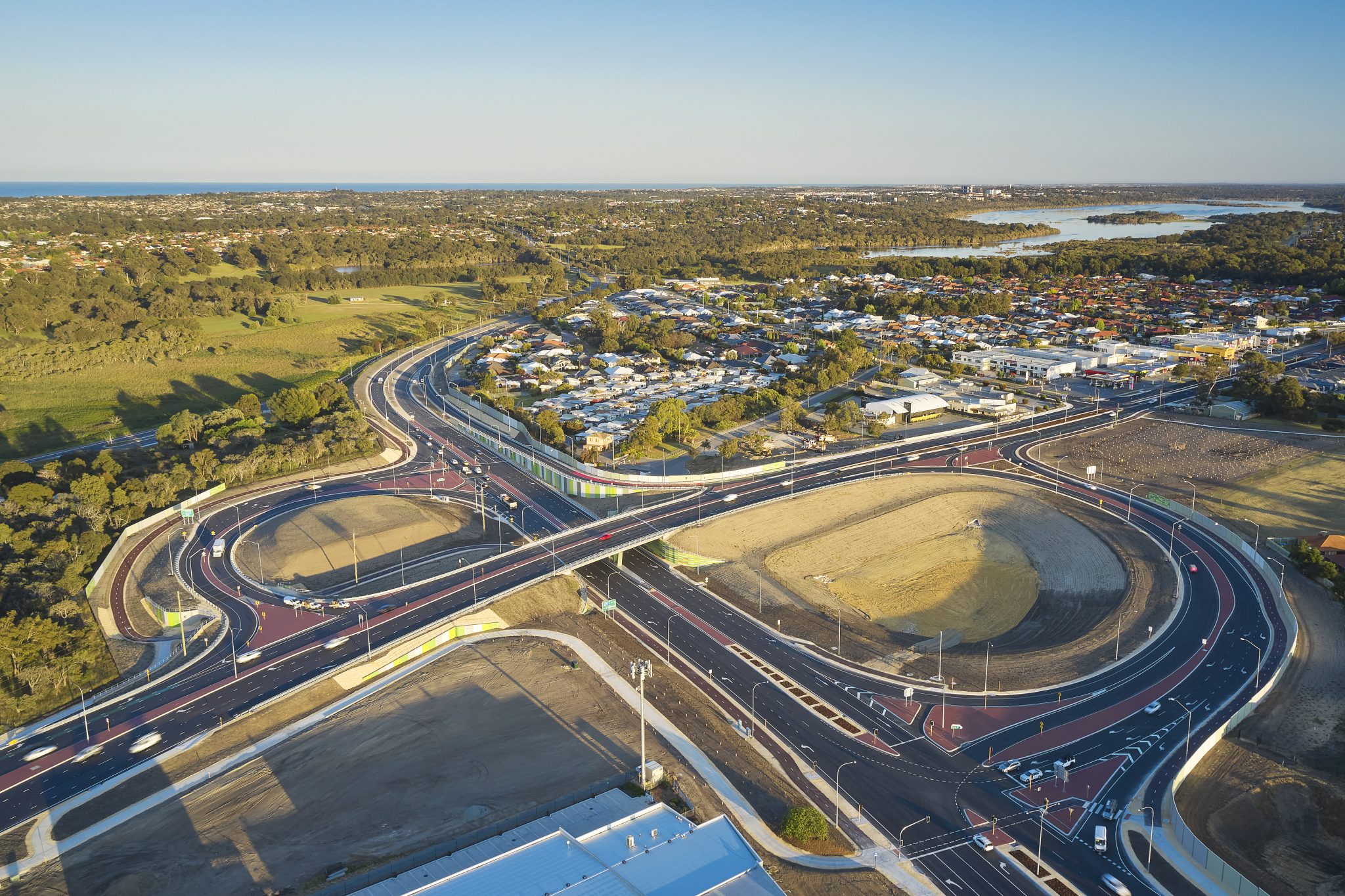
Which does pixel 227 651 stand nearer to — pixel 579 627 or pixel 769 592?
pixel 579 627

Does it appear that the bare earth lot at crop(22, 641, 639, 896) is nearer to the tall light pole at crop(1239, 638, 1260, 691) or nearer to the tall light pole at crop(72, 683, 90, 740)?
the tall light pole at crop(72, 683, 90, 740)

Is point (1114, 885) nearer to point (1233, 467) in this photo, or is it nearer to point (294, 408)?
point (1233, 467)

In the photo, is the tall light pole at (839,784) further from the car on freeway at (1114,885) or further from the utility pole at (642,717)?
the car on freeway at (1114,885)

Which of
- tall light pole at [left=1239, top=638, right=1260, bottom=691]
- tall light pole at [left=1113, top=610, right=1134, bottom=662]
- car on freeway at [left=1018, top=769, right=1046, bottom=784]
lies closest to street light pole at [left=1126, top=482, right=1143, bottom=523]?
tall light pole at [left=1113, top=610, right=1134, bottom=662]

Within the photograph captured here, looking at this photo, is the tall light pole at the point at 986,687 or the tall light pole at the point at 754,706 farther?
the tall light pole at the point at 986,687

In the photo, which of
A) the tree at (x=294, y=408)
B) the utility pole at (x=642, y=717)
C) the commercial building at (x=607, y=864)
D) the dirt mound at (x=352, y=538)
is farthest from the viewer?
the tree at (x=294, y=408)

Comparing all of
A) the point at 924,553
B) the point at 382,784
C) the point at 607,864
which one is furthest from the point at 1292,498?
the point at 382,784

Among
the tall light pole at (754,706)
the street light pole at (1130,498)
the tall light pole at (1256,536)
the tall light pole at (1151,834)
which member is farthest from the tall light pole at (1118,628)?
the tall light pole at (754,706)
